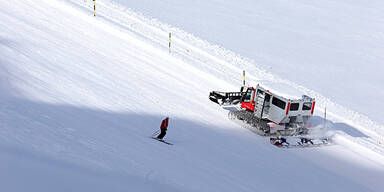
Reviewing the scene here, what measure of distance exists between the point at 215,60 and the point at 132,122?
13.5 meters

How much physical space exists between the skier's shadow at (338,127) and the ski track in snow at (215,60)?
16.8 inches

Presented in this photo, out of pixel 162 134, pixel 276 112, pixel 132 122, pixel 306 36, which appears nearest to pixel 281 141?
pixel 276 112

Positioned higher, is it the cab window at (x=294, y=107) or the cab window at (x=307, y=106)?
the cab window at (x=307, y=106)

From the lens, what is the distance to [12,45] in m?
22.2

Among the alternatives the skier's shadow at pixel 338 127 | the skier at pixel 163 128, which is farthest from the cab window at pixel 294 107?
the skier at pixel 163 128

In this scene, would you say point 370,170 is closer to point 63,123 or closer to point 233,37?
point 63,123

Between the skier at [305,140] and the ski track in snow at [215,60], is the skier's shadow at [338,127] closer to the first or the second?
the ski track in snow at [215,60]

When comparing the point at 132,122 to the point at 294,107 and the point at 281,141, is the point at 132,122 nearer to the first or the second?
the point at 281,141

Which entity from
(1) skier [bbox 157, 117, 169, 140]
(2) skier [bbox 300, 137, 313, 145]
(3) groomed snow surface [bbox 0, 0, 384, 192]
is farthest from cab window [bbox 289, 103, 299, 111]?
(1) skier [bbox 157, 117, 169, 140]

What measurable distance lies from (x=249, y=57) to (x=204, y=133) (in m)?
15.2

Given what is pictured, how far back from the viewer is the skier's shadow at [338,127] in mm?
21250

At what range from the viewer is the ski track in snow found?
22.8m

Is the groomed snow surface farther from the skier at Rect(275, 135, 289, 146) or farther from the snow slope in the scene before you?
the snow slope

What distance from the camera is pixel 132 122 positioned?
1678cm
